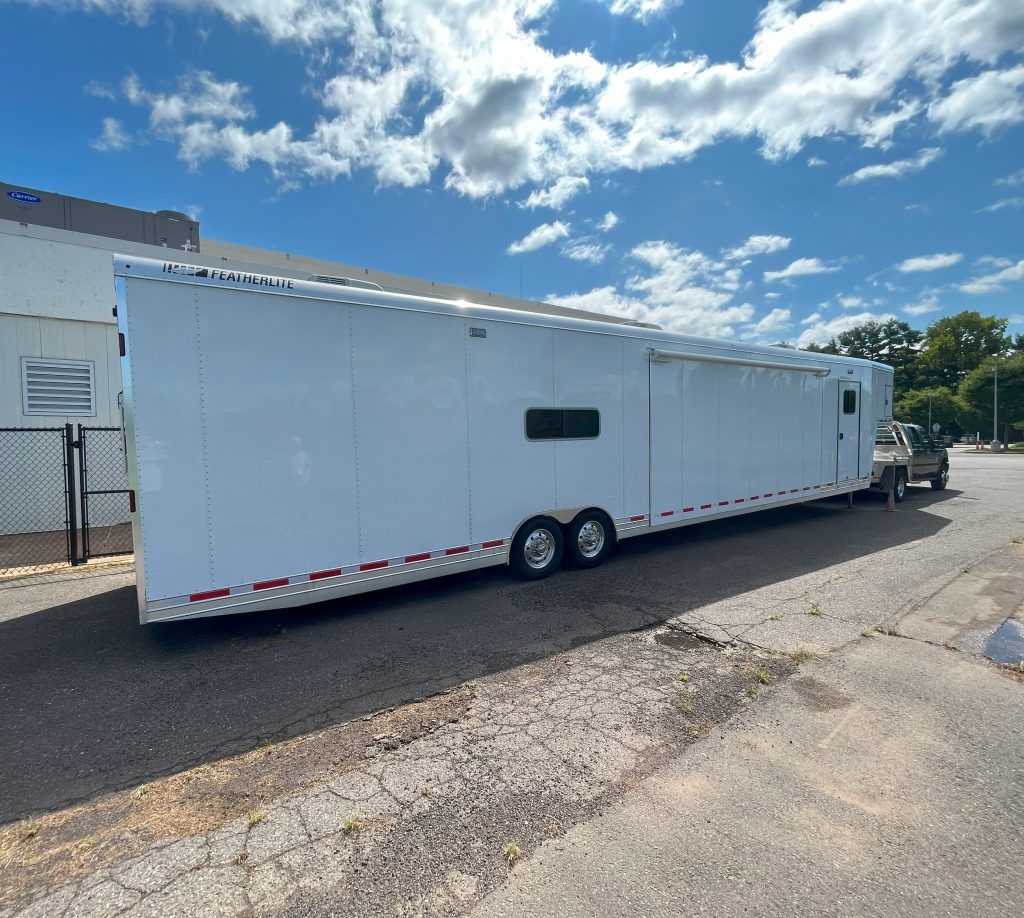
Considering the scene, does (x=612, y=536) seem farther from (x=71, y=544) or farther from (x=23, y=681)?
(x=71, y=544)

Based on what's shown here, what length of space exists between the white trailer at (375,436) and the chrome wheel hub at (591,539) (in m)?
0.02

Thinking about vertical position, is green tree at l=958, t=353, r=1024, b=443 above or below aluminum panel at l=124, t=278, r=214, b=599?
above

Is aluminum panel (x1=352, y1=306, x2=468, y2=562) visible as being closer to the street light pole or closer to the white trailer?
the white trailer

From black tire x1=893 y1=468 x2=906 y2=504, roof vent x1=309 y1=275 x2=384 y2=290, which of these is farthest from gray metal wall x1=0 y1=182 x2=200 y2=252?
black tire x1=893 y1=468 x2=906 y2=504

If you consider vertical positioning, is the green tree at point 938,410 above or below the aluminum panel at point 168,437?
above

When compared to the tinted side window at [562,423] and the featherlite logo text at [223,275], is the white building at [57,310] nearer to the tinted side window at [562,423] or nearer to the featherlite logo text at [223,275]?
the featherlite logo text at [223,275]

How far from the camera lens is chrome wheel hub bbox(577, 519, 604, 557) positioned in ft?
Result: 23.5

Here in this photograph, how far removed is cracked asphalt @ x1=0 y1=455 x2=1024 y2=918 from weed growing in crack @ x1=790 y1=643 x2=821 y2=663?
0.04 m

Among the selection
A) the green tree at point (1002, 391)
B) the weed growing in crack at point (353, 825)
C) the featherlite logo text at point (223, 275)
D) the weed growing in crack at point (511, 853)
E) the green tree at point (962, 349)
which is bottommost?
the weed growing in crack at point (511, 853)

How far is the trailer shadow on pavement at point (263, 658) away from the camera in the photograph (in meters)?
3.39

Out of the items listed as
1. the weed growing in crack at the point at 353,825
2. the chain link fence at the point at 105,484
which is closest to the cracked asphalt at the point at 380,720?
the weed growing in crack at the point at 353,825

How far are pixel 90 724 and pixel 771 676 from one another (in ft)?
15.7

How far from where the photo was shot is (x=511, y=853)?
98.8 inches

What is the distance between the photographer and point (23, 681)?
4281mm
